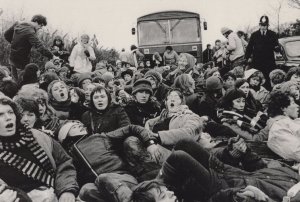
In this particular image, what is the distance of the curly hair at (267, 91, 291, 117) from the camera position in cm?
604

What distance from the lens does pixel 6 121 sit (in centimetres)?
433

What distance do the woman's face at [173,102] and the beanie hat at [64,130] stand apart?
130 cm

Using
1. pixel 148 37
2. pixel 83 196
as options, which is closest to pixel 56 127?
pixel 83 196

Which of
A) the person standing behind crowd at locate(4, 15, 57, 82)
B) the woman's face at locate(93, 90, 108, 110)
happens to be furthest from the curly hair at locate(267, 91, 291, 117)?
the person standing behind crowd at locate(4, 15, 57, 82)

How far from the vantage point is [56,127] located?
5.89m

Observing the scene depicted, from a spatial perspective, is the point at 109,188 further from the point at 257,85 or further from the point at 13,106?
the point at 257,85

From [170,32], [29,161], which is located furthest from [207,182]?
[170,32]

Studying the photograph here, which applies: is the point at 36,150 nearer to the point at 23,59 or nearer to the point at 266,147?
the point at 266,147

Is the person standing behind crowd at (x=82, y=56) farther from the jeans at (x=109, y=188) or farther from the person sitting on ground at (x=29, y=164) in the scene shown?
the person sitting on ground at (x=29, y=164)

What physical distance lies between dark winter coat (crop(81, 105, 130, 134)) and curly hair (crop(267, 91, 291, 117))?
160 centimetres

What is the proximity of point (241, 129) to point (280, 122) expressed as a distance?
39.6 inches

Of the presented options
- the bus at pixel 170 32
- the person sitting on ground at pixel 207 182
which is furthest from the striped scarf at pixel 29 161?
the bus at pixel 170 32

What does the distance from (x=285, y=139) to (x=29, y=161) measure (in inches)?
102

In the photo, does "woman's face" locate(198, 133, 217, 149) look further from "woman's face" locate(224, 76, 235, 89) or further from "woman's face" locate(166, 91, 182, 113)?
"woman's face" locate(224, 76, 235, 89)
